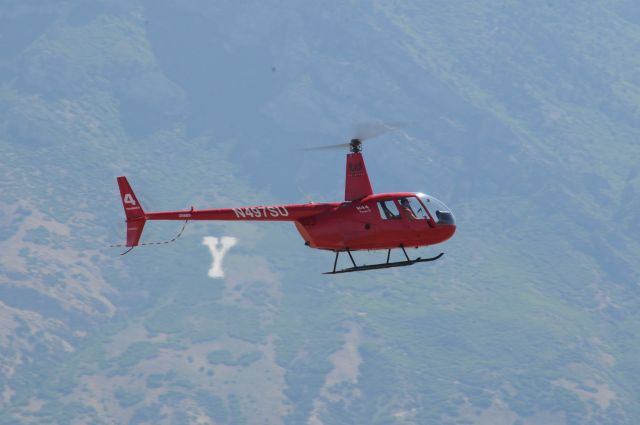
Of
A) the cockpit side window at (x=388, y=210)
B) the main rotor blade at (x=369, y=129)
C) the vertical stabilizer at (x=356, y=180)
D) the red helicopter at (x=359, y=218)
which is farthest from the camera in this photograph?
the cockpit side window at (x=388, y=210)

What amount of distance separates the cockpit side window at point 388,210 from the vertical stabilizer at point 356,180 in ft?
3.05

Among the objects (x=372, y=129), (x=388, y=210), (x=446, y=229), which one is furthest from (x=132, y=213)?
(x=446, y=229)

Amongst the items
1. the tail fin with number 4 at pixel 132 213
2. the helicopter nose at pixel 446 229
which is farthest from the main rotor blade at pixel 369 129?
the tail fin with number 4 at pixel 132 213

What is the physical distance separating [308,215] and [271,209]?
1.99 metres

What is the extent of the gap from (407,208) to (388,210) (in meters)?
1.03

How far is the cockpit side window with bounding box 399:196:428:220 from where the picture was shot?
85000 mm

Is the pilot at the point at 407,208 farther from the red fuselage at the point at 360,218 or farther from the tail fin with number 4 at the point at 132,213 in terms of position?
the tail fin with number 4 at the point at 132,213

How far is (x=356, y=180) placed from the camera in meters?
84.9

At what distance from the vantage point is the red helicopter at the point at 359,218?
8456cm

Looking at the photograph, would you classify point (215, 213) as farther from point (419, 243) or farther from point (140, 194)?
point (419, 243)

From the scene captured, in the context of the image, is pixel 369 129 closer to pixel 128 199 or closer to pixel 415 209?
pixel 415 209

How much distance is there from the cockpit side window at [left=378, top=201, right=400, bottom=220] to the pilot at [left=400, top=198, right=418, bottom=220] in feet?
1.31

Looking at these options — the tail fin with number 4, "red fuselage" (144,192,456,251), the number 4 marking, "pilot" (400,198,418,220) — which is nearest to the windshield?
"red fuselage" (144,192,456,251)

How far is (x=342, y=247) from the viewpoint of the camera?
84812mm
